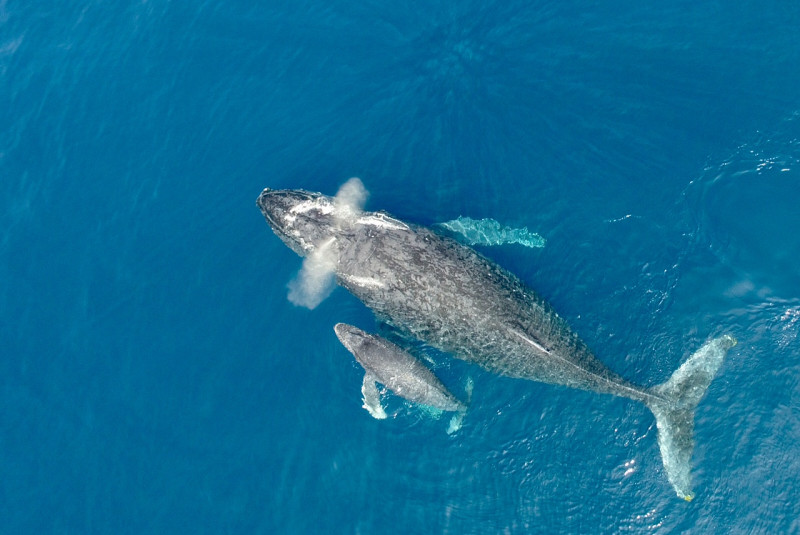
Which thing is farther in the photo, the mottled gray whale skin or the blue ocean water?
the mottled gray whale skin

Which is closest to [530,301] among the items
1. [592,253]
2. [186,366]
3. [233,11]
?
[592,253]

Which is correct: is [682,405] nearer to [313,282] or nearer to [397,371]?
[397,371]

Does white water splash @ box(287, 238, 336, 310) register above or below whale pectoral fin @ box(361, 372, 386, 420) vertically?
above

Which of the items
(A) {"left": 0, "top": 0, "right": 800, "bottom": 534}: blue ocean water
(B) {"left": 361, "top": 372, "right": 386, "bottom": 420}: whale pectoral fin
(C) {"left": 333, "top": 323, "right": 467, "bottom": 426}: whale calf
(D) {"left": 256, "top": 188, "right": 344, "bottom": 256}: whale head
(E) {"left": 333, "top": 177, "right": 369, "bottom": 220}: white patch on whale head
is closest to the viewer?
(A) {"left": 0, "top": 0, "right": 800, "bottom": 534}: blue ocean water

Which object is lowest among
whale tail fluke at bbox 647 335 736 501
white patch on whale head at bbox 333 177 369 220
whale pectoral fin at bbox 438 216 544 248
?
whale tail fluke at bbox 647 335 736 501

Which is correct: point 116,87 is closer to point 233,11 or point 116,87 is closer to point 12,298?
point 233,11

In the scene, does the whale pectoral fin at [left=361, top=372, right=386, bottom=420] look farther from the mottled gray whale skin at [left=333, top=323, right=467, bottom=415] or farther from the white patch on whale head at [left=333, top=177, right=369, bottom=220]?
the white patch on whale head at [left=333, top=177, right=369, bottom=220]

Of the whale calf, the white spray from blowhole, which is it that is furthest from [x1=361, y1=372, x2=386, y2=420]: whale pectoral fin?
the white spray from blowhole

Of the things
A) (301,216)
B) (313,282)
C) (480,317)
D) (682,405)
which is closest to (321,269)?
(313,282)

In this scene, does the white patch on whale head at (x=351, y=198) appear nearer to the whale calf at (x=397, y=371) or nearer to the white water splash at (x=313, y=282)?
the white water splash at (x=313, y=282)
